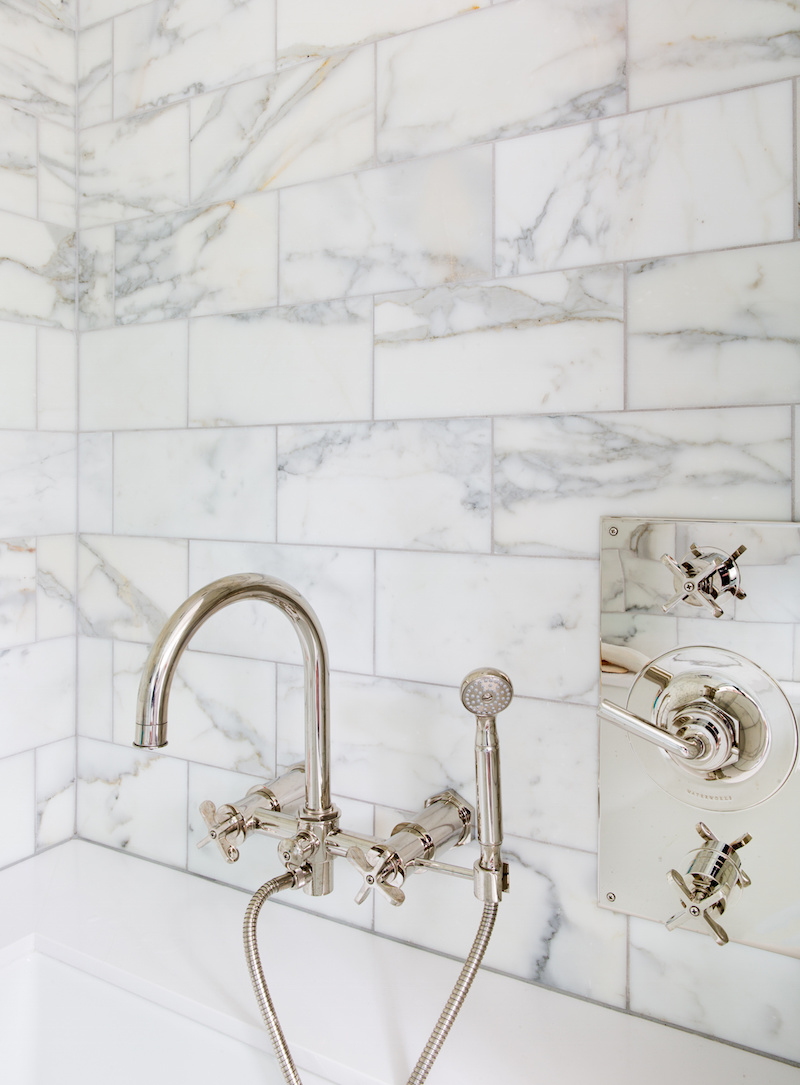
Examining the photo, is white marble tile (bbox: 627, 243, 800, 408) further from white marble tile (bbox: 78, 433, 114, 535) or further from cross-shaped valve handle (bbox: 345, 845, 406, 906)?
white marble tile (bbox: 78, 433, 114, 535)

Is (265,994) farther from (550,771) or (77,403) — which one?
(77,403)

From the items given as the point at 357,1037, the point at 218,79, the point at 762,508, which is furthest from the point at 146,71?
the point at 357,1037

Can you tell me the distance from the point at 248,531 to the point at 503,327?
0.47 meters

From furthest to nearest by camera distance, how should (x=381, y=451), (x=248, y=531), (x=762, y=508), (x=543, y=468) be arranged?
(x=248, y=531), (x=381, y=451), (x=543, y=468), (x=762, y=508)

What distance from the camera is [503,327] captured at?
0.93 metres

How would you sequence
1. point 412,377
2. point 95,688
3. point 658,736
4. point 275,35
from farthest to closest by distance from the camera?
point 95,688
point 275,35
point 412,377
point 658,736

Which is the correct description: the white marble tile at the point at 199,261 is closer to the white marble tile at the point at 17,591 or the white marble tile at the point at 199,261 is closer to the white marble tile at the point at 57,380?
the white marble tile at the point at 57,380

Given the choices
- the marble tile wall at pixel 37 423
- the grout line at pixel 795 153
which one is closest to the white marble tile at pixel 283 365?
the marble tile wall at pixel 37 423

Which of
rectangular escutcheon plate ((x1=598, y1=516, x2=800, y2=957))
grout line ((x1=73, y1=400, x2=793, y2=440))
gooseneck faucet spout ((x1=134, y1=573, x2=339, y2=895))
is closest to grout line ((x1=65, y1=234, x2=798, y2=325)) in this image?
grout line ((x1=73, y1=400, x2=793, y2=440))

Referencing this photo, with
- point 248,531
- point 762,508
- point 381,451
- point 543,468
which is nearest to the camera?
point 762,508

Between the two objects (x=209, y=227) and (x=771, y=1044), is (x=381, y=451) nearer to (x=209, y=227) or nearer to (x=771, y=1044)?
(x=209, y=227)

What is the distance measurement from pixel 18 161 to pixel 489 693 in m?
1.12

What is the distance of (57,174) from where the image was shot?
1.28 metres

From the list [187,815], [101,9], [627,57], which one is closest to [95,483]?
[187,815]
